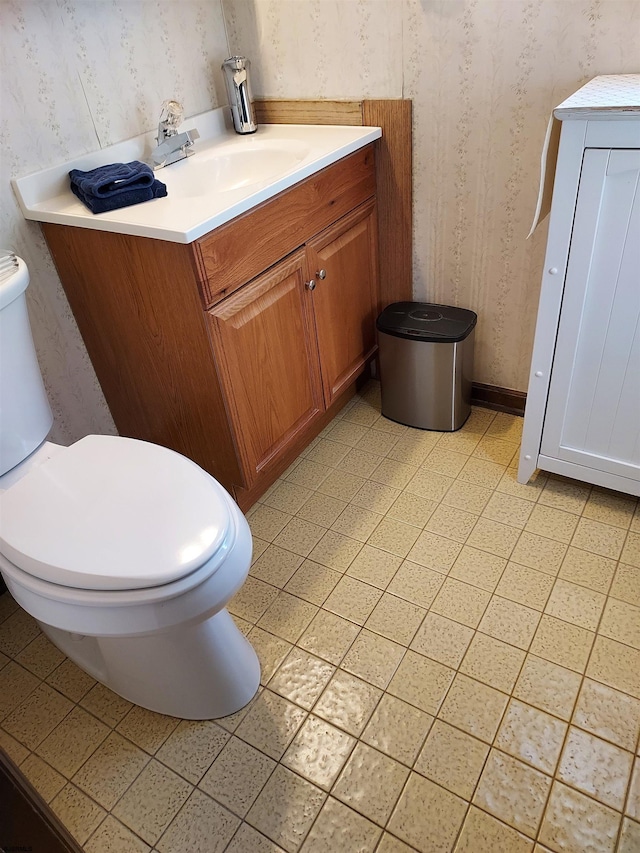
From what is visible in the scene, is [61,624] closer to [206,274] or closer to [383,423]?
[206,274]

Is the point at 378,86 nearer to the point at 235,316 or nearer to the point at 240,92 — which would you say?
the point at 240,92

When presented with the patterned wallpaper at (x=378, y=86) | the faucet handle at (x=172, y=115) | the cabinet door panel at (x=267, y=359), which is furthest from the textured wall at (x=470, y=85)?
the cabinet door panel at (x=267, y=359)

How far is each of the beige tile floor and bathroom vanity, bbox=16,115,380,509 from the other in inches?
11.9

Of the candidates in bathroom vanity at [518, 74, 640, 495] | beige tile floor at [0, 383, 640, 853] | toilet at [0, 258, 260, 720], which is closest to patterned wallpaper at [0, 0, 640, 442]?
bathroom vanity at [518, 74, 640, 495]

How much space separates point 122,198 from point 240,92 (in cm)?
63

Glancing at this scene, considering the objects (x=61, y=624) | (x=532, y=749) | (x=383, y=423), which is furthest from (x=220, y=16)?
(x=532, y=749)

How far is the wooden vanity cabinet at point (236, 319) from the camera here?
4.41ft

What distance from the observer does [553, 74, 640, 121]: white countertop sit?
1112 mm

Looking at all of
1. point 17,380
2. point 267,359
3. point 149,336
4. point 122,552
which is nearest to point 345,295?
point 267,359

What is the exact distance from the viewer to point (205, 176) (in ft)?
5.46

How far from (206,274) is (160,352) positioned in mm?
279

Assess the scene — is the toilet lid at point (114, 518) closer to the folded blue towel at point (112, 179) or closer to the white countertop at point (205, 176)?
the white countertop at point (205, 176)

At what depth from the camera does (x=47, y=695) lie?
1347 mm

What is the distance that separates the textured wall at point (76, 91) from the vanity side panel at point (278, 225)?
1.64 ft
